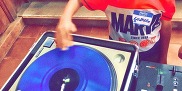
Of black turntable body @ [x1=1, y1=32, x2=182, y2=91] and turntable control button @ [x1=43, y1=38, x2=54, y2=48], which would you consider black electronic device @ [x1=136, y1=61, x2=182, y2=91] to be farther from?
turntable control button @ [x1=43, y1=38, x2=54, y2=48]

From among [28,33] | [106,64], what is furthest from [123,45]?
[28,33]

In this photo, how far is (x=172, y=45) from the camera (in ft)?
5.05

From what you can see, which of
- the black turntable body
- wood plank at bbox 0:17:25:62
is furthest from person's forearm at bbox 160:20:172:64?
wood plank at bbox 0:17:25:62

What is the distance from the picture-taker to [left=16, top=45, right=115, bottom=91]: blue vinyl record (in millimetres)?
597

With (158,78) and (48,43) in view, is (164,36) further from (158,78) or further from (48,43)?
(48,43)

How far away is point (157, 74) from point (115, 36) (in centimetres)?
29

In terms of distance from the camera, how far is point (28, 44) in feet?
5.76

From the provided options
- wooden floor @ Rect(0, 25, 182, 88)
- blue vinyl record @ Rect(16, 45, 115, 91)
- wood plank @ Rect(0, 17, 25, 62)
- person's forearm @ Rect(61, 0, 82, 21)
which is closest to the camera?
blue vinyl record @ Rect(16, 45, 115, 91)

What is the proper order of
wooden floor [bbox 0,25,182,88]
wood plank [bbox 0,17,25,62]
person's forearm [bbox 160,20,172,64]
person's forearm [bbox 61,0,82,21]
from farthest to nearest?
wood plank [bbox 0,17,25,62], wooden floor [bbox 0,25,182,88], person's forearm [bbox 160,20,172,64], person's forearm [bbox 61,0,82,21]

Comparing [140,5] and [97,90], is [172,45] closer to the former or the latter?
[140,5]

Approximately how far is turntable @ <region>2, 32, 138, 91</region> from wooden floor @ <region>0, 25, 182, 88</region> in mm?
829

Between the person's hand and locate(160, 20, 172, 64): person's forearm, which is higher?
the person's hand

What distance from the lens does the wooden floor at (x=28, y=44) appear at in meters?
1.53

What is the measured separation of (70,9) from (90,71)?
0.23 m
